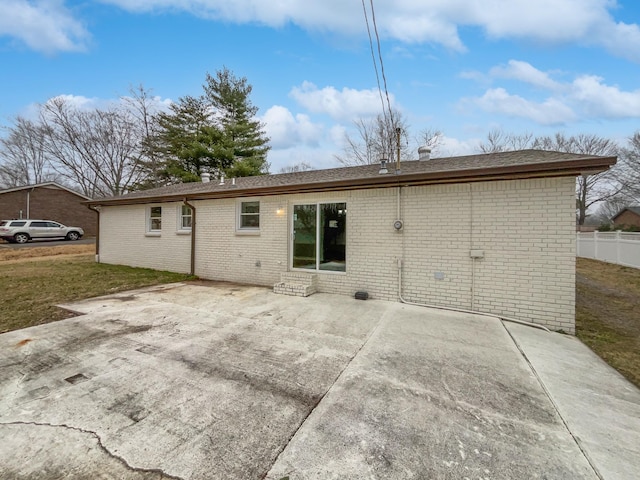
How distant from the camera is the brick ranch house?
460cm

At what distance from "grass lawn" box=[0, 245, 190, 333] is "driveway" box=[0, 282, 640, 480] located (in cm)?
96

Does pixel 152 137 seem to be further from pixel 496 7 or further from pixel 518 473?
pixel 518 473

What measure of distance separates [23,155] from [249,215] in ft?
104

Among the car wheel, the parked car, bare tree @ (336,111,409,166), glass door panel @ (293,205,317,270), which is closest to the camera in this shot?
glass door panel @ (293,205,317,270)

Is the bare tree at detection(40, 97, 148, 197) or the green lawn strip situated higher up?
the bare tree at detection(40, 97, 148, 197)

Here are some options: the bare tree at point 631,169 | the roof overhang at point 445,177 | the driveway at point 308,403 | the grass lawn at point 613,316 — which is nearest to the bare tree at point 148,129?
the roof overhang at point 445,177

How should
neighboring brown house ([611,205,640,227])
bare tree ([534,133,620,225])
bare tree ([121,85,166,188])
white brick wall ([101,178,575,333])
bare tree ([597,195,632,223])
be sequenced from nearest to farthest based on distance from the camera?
white brick wall ([101,178,575,333]) < bare tree ([121,85,166,188]) < bare tree ([534,133,620,225]) < neighboring brown house ([611,205,640,227]) < bare tree ([597,195,632,223])

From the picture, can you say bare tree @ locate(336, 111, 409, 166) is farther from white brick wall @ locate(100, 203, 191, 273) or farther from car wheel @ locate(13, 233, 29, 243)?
car wheel @ locate(13, 233, 29, 243)

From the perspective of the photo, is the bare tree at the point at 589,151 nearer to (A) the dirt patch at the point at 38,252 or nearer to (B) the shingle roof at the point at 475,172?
(B) the shingle roof at the point at 475,172

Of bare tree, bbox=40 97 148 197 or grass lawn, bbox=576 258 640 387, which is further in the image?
bare tree, bbox=40 97 148 197

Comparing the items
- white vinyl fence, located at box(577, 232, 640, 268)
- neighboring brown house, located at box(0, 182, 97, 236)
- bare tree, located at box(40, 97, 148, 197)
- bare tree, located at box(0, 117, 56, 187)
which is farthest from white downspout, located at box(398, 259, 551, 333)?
bare tree, located at box(0, 117, 56, 187)

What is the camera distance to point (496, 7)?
6613mm

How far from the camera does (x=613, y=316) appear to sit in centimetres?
548

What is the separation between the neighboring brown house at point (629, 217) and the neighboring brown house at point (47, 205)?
49.5 m
